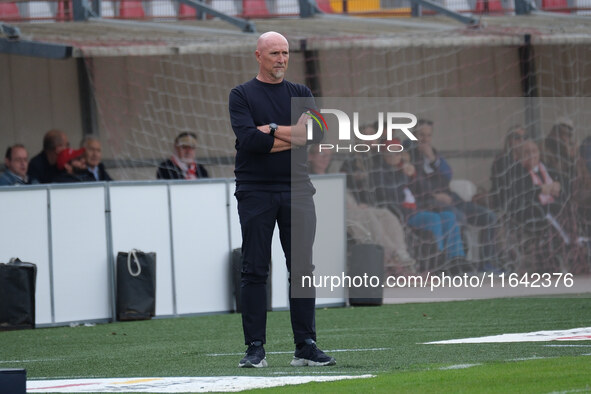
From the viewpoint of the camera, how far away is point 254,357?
6.74 meters

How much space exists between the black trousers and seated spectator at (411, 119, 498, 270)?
8.50 meters

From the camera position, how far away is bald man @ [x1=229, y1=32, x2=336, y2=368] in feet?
21.9

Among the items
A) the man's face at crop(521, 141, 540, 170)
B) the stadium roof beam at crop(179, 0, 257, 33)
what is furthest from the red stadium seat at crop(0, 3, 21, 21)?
the man's face at crop(521, 141, 540, 170)

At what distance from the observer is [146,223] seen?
11.8 m

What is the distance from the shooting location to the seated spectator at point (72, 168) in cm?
1252

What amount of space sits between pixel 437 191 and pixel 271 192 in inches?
347

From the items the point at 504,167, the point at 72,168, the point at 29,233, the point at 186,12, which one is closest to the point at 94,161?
the point at 72,168

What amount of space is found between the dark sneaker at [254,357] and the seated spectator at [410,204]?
8.07 meters

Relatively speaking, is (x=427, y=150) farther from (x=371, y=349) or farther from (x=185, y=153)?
(x=371, y=349)

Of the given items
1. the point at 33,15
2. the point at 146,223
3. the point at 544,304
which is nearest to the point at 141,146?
the point at 33,15

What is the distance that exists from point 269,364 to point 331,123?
26.9ft

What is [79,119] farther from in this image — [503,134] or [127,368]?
[127,368]

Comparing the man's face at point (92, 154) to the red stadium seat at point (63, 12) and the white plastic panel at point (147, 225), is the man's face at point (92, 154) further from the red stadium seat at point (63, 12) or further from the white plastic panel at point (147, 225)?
the red stadium seat at point (63, 12)

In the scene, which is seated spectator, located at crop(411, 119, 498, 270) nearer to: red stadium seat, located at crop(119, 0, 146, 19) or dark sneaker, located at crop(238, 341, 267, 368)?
red stadium seat, located at crop(119, 0, 146, 19)
